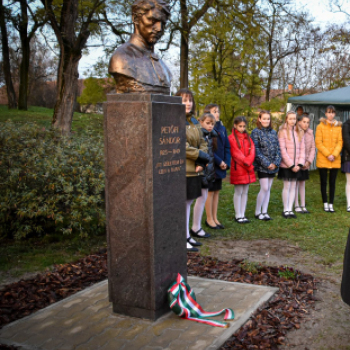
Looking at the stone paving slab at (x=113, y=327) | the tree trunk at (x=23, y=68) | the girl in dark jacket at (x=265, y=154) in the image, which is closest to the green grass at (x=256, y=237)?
the girl in dark jacket at (x=265, y=154)

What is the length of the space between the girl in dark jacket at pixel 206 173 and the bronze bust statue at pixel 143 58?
9.24 ft

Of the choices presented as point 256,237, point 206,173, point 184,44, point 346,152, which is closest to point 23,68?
point 184,44

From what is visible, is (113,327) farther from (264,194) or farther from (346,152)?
(346,152)

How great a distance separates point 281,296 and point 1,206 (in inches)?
160

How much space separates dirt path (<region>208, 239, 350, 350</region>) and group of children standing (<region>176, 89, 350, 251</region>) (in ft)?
2.19

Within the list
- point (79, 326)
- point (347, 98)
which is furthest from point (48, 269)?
point (347, 98)

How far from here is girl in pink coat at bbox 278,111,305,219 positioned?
28.4 feet

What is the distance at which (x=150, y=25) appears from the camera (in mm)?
4207

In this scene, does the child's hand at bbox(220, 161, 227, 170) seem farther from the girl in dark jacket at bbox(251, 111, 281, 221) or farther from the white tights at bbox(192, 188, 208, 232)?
the girl in dark jacket at bbox(251, 111, 281, 221)

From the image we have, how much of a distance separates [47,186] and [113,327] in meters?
3.15

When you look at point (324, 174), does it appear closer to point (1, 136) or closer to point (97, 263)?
point (97, 263)

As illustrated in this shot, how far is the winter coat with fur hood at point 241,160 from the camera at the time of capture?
26.5 ft

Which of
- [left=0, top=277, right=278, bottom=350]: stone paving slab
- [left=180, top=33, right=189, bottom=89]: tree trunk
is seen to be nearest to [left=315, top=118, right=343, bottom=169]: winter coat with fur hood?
[left=0, top=277, right=278, bottom=350]: stone paving slab

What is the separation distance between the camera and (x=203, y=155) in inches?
248
